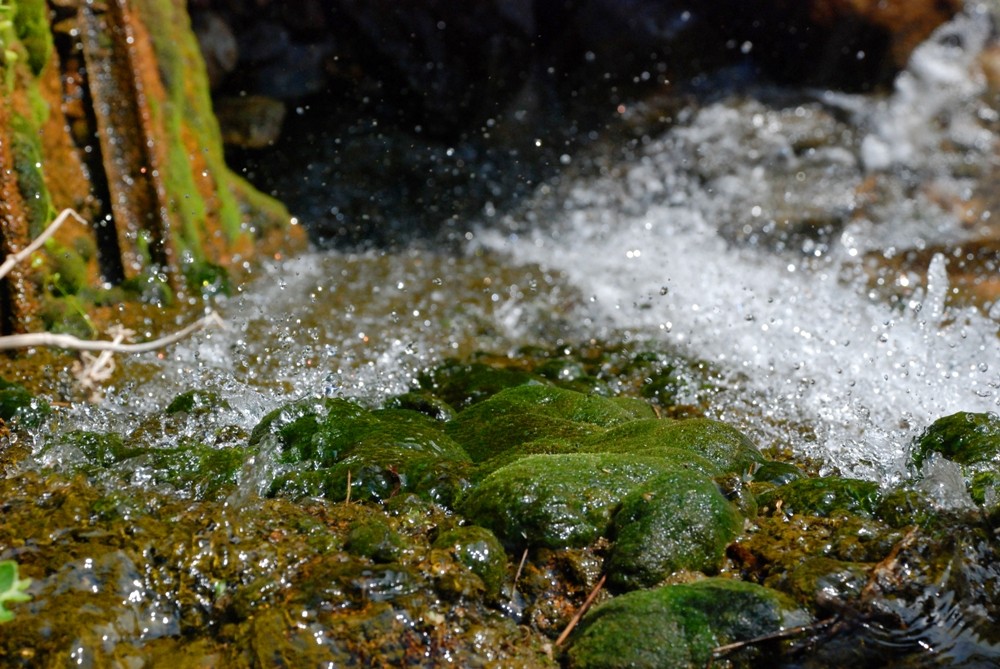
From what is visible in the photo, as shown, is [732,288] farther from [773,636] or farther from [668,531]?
[773,636]

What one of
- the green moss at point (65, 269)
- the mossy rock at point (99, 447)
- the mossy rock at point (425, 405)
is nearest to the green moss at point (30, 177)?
the green moss at point (65, 269)

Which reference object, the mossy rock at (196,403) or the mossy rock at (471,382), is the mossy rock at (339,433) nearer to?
the mossy rock at (196,403)

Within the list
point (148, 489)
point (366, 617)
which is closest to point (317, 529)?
point (366, 617)

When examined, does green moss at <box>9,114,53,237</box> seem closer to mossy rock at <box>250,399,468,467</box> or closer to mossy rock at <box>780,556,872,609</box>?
mossy rock at <box>250,399,468,467</box>

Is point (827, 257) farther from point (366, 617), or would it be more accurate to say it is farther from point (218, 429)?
point (366, 617)

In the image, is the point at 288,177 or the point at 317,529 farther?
the point at 288,177
